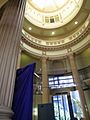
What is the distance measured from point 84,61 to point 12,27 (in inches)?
401

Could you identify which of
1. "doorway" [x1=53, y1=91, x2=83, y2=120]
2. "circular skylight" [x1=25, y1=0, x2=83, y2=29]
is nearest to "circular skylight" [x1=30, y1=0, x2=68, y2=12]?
"circular skylight" [x1=25, y1=0, x2=83, y2=29]

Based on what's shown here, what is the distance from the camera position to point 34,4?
13.9 metres

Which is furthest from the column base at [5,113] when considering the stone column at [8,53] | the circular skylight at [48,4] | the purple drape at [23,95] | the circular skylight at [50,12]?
the circular skylight at [48,4]

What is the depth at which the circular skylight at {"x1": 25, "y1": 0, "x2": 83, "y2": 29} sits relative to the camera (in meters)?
13.1

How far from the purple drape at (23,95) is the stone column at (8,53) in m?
0.29

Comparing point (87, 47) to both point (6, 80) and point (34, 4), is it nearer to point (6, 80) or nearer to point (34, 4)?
point (34, 4)

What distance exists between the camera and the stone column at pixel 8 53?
2004mm

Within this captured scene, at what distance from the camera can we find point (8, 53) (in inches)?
102

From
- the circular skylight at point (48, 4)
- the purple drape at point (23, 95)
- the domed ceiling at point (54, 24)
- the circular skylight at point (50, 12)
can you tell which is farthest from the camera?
the circular skylight at point (48, 4)

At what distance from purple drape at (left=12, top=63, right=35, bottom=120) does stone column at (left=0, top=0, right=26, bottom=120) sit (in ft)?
0.95

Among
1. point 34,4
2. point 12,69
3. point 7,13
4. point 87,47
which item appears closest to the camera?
point 12,69

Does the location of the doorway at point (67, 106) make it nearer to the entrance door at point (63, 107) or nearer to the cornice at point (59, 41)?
the entrance door at point (63, 107)

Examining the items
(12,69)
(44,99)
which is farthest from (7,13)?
(44,99)

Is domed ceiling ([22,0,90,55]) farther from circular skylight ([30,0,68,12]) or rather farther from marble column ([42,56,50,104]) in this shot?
marble column ([42,56,50,104])
